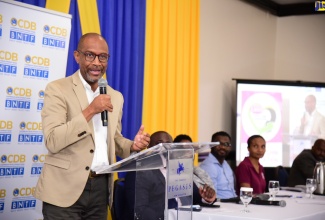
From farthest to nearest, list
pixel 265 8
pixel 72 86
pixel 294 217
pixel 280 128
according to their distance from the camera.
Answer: pixel 265 8 < pixel 280 128 < pixel 294 217 < pixel 72 86

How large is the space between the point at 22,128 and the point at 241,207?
64.3 inches

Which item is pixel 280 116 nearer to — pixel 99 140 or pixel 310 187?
pixel 310 187

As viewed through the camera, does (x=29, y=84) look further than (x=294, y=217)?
Yes

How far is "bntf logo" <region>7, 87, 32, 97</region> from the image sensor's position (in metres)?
3.83

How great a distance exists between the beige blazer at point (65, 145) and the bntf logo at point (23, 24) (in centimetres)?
111

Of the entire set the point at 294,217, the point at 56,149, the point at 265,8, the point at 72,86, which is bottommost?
the point at 294,217

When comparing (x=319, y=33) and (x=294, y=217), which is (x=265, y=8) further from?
(x=294, y=217)

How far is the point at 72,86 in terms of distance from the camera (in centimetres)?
302

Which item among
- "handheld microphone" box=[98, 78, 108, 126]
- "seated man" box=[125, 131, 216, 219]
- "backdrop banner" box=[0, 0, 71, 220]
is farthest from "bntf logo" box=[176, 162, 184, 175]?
"backdrop banner" box=[0, 0, 71, 220]

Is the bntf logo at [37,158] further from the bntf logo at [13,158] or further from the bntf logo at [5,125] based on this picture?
the bntf logo at [5,125]

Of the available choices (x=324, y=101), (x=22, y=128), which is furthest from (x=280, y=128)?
(x=22, y=128)

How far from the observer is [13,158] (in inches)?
152

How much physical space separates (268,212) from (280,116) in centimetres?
487

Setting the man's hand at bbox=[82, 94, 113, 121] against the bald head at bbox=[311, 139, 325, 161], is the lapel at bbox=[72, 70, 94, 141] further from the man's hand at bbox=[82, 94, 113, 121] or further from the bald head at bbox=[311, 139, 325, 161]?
the bald head at bbox=[311, 139, 325, 161]
